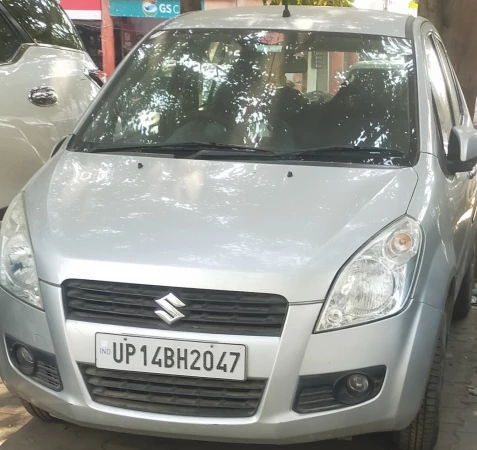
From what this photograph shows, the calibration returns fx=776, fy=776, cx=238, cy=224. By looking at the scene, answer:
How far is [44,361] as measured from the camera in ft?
9.00

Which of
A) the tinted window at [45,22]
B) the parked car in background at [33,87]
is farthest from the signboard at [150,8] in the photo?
the parked car in background at [33,87]

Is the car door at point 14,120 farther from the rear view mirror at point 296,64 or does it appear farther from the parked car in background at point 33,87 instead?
the rear view mirror at point 296,64

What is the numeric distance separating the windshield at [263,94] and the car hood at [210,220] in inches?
10.9

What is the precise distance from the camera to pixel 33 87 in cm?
504

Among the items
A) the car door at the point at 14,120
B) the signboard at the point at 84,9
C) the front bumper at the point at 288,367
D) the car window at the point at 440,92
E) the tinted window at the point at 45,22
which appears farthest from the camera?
the signboard at the point at 84,9

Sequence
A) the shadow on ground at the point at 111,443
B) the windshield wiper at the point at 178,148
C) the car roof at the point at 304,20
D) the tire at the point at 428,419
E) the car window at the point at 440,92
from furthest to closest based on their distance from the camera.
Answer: the car roof at the point at 304,20, the car window at the point at 440,92, the windshield wiper at the point at 178,148, the shadow on ground at the point at 111,443, the tire at the point at 428,419

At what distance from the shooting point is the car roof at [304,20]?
394cm

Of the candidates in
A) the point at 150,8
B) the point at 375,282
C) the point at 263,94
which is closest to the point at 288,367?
the point at 375,282

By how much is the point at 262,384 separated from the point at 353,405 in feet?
1.07

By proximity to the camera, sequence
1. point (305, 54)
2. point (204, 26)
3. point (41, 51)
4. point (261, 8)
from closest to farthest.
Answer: point (305, 54) < point (204, 26) < point (261, 8) < point (41, 51)

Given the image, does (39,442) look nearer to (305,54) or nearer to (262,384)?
(262,384)

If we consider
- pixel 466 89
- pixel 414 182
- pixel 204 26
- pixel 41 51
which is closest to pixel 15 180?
pixel 41 51

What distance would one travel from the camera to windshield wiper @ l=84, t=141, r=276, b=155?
3.42m

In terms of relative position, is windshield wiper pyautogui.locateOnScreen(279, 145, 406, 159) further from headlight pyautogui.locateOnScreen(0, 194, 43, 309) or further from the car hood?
headlight pyautogui.locateOnScreen(0, 194, 43, 309)
